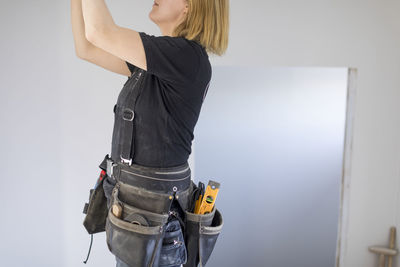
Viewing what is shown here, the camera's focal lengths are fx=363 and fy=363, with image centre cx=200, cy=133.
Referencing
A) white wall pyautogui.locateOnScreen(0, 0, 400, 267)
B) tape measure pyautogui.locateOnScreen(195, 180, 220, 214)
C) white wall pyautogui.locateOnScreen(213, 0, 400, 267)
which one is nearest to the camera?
tape measure pyautogui.locateOnScreen(195, 180, 220, 214)

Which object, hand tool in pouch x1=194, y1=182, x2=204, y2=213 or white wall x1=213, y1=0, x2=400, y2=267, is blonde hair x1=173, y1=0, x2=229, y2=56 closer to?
hand tool in pouch x1=194, y1=182, x2=204, y2=213

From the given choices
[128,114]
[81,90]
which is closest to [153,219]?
[128,114]

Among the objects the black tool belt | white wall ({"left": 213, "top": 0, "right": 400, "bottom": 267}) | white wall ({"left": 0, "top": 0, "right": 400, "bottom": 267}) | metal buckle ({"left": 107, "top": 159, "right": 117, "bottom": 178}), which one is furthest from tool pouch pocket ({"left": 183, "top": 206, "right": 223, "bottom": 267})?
white wall ({"left": 213, "top": 0, "right": 400, "bottom": 267})

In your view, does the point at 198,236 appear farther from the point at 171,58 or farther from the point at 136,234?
the point at 171,58

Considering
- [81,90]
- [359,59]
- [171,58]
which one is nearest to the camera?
[171,58]

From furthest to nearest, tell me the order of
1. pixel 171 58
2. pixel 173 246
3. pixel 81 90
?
pixel 81 90 → pixel 173 246 → pixel 171 58

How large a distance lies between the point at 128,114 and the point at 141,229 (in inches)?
12.2

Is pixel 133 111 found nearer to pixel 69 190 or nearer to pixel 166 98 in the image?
pixel 166 98

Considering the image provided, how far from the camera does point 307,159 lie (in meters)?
2.89

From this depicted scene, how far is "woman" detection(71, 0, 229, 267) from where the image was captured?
0.91 meters

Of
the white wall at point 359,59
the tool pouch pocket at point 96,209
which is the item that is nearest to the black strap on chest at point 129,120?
the tool pouch pocket at point 96,209

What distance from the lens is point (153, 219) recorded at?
0.99 metres

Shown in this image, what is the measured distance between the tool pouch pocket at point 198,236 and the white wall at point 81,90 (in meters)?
1.02

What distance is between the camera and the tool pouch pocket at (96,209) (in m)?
1.19
